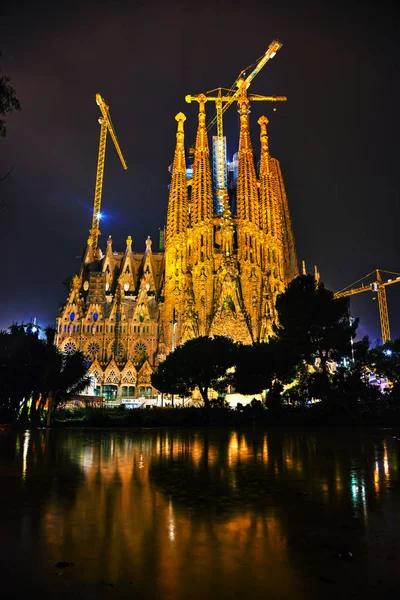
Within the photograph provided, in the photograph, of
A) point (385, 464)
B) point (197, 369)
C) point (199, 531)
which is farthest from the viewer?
point (197, 369)

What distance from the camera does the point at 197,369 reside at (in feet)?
145

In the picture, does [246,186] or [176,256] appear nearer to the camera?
[176,256]

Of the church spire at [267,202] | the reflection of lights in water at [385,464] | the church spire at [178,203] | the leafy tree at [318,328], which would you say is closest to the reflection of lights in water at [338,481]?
the reflection of lights in water at [385,464]

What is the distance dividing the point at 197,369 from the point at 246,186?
172 feet

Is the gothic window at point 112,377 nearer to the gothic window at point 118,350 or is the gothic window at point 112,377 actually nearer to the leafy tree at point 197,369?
the gothic window at point 118,350

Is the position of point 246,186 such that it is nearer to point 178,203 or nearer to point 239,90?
point 178,203

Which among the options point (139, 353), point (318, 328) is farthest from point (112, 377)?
point (318, 328)

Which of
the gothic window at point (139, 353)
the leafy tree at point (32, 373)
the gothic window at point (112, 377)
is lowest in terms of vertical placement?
the leafy tree at point (32, 373)

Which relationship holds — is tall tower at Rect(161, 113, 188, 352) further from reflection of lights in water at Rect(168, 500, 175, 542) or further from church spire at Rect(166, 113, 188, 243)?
reflection of lights in water at Rect(168, 500, 175, 542)

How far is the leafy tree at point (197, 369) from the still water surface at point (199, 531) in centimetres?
3167

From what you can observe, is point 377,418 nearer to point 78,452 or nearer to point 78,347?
point 78,452

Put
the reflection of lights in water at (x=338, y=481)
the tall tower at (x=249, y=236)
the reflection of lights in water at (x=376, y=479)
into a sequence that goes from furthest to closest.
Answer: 1. the tall tower at (x=249, y=236)
2. the reflection of lights in water at (x=376, y=479)
3. the reflection of lights in water at (x=338, y=481)

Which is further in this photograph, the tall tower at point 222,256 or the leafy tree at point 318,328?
the tall tower at point 222,256

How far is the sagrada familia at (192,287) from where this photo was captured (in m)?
78.5
